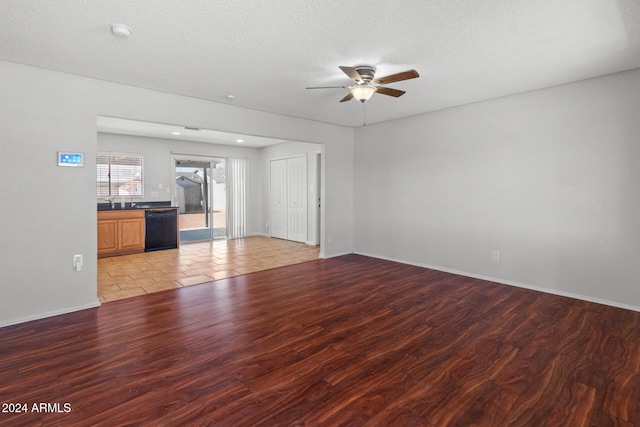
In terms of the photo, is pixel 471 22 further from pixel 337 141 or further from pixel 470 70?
pixel 337 141

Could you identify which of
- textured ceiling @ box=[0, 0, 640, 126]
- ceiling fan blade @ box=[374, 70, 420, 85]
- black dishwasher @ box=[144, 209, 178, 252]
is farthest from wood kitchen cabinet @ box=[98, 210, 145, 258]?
ceiling fan blade @ box=[374, 70, 420, 85]

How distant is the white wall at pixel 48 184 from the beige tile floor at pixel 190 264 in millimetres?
641

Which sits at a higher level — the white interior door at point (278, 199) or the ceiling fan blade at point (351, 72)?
the ceiling fan blade at point (351, 72)

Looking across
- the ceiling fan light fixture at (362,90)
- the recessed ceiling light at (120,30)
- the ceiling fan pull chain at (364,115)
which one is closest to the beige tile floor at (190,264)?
the ceiling fan pull chain at (364,115)

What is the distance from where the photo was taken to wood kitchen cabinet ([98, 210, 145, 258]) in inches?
239

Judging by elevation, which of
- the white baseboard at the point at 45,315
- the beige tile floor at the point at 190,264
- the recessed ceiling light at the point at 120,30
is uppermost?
the recessed ceiling light at the point at 120,30

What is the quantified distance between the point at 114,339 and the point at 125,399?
0.97m

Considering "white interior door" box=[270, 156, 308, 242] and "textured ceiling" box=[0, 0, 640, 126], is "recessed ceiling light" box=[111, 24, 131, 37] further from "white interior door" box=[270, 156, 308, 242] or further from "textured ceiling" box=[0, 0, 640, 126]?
"white interior door" box=[270, 156, 308, 242]

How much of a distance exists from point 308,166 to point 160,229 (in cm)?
357

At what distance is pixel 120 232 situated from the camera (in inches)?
247

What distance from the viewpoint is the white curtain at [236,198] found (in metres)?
8.52

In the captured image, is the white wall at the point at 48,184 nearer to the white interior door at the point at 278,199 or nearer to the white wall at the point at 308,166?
the white wall at the point at 308,166

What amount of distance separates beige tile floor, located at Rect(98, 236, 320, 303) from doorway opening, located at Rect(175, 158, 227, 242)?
0.66m

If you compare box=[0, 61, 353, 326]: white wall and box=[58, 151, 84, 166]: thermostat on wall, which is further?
box=[58, 151, 84, 166]: thermostat on wall
